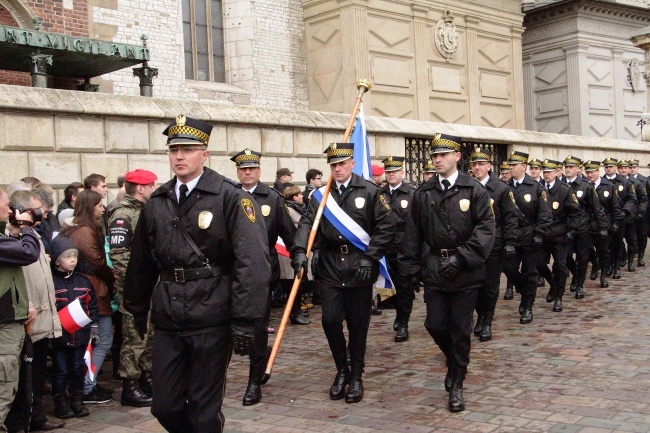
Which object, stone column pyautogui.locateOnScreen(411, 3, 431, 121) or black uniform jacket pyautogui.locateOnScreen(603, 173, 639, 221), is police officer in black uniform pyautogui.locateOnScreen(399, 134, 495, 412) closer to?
black uniform jacket pyautogui.locateOnScreen(603, 173, 639, 221)

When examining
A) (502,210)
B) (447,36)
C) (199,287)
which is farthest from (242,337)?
(447,36)

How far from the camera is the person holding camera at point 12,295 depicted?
16.9ft

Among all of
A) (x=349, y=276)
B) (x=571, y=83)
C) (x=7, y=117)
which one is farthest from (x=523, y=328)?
(x=571, y=83)

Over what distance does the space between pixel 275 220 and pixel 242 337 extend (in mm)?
3268

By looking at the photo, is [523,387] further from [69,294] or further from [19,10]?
[19,10]

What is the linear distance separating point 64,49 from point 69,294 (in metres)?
7.54

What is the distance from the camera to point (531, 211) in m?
10.0

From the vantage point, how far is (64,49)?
12594 mm

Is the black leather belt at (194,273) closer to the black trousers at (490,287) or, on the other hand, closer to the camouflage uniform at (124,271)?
the camouflage uniform at (124,271)

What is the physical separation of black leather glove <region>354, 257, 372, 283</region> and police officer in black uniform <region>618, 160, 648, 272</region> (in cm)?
968

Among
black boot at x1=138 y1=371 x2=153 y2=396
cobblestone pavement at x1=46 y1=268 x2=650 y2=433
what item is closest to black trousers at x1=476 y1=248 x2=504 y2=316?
cobblestone pavement at x1=46 y1=268 x2=650 y2=433

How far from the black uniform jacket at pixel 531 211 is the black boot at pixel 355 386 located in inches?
164

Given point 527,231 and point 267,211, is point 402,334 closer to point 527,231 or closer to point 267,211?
point 267,211

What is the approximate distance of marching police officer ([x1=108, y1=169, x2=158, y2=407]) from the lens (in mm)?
6301
